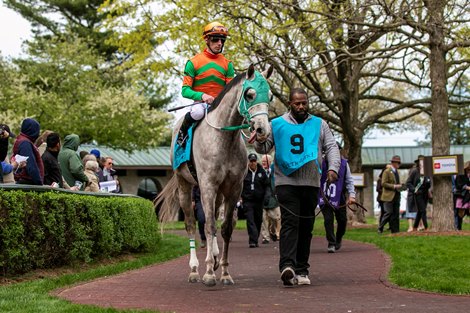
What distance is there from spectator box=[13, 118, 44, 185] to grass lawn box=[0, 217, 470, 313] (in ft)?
4.95

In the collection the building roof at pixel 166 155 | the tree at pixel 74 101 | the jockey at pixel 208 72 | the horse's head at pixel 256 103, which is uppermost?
the tree at pixel 74 101

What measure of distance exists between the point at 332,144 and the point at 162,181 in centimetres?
3831

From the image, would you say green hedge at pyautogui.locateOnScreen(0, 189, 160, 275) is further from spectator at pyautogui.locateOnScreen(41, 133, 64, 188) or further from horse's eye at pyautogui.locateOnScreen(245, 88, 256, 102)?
horse's eye at pyautogui.locateOnScreen(245, 88, 256, 102)

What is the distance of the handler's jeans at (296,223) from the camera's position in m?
8.91

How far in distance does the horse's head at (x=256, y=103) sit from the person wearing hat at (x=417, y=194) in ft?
44.2

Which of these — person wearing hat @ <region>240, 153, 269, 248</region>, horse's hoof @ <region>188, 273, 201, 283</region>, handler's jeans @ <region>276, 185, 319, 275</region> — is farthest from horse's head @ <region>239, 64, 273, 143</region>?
person wearing hat @ <region>240, 153, 269, 248</region>

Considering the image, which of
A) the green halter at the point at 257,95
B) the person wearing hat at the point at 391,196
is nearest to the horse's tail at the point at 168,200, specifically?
the green halter at the point at 257,95

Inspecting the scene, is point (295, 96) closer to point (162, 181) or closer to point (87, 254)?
point (87, 254)

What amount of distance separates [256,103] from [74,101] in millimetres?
37933

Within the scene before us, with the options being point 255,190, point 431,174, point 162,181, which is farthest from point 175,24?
point 162,181

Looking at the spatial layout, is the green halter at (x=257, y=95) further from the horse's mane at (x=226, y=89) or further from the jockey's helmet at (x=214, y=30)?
the jockey's helmet at (x=214, y=30)

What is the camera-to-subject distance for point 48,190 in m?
10.9

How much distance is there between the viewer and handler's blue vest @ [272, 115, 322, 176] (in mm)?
9039

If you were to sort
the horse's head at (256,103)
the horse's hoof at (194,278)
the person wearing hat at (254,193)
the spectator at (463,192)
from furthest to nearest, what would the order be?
the spectator at (463,192)
the person wearing hat at (254,193)
the horse's hoof at (194,278)
the horse's head at (256,103)
